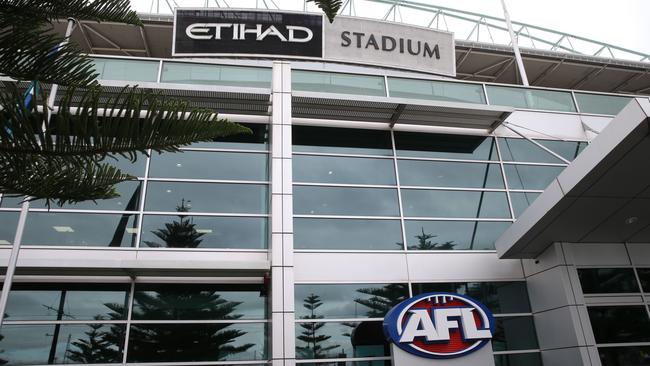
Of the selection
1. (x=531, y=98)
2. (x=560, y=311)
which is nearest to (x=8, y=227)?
(x=560, y=311)

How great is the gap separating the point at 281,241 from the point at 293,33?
592 cm

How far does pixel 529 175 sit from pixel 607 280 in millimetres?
3440

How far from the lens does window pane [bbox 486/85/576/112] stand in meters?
12.9

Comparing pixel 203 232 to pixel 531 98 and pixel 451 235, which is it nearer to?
pixel 451 235


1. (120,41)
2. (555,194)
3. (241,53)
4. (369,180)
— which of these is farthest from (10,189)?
(120,41)

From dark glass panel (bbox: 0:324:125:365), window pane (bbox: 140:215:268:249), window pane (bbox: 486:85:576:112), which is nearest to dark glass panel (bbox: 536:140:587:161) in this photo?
window pane (bbox: 486:85:576:112)

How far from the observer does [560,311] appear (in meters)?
9.60

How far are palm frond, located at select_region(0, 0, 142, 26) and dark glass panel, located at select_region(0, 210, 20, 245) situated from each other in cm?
861

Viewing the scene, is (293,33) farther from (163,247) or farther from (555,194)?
(555,194)

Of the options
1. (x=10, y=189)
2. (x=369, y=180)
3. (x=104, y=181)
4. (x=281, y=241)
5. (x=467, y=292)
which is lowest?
(x=10, y=189)

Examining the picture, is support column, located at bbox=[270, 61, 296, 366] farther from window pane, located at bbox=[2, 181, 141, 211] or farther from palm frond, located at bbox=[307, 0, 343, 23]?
palm frond, located at bbox=[307, 0, 343, 23]

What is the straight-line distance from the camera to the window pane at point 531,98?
12.9 meters

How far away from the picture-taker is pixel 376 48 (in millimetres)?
13211

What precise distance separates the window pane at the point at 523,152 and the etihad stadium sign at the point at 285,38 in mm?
3070
